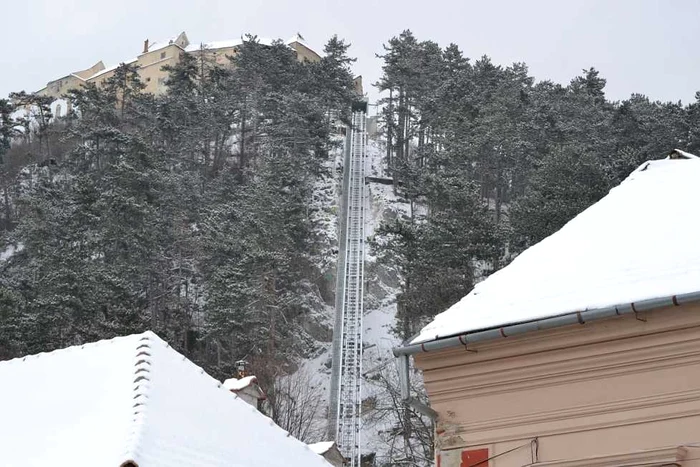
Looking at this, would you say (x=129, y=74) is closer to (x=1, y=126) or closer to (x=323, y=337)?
(x=1, y=126)

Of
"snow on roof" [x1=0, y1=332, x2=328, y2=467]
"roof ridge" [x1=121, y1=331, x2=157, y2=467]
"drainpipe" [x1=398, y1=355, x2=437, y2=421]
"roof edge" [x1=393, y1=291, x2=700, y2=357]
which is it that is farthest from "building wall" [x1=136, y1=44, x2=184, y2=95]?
"roof edge" [x1=393, y1=291, x2=700, y2=357]

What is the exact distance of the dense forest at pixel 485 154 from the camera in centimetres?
4009

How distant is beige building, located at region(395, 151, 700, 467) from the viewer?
8.30m

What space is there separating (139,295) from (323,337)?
929 cm

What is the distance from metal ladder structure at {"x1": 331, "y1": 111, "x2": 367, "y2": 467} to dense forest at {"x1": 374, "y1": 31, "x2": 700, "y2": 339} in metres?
2.10

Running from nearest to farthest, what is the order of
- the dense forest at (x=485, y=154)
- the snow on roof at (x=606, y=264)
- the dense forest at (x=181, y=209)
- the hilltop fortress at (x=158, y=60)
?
the snow on roof at (x=606, y=264), the dense forest at (x=485, y=154), the dense forest at (x=181, y=209), the hilltop fortress at (x=158, y=60)

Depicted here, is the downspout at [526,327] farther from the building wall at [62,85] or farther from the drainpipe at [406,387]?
the building wall at [62,85]

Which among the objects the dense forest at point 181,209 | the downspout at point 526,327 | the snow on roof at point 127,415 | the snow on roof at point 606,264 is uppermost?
the dense forest at point 181,209

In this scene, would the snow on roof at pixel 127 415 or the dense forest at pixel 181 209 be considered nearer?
the snow on roof at pixel 127 415

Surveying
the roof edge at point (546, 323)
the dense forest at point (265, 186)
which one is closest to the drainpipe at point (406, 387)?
the roof edge at point (546, 323)

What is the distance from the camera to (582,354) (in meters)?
8.71

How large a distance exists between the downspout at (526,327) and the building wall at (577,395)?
112 millimetres

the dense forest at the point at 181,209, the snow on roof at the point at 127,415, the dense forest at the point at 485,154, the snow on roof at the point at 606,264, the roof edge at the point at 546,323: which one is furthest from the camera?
the dense forest at the point at 181,209

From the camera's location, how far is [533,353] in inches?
352
